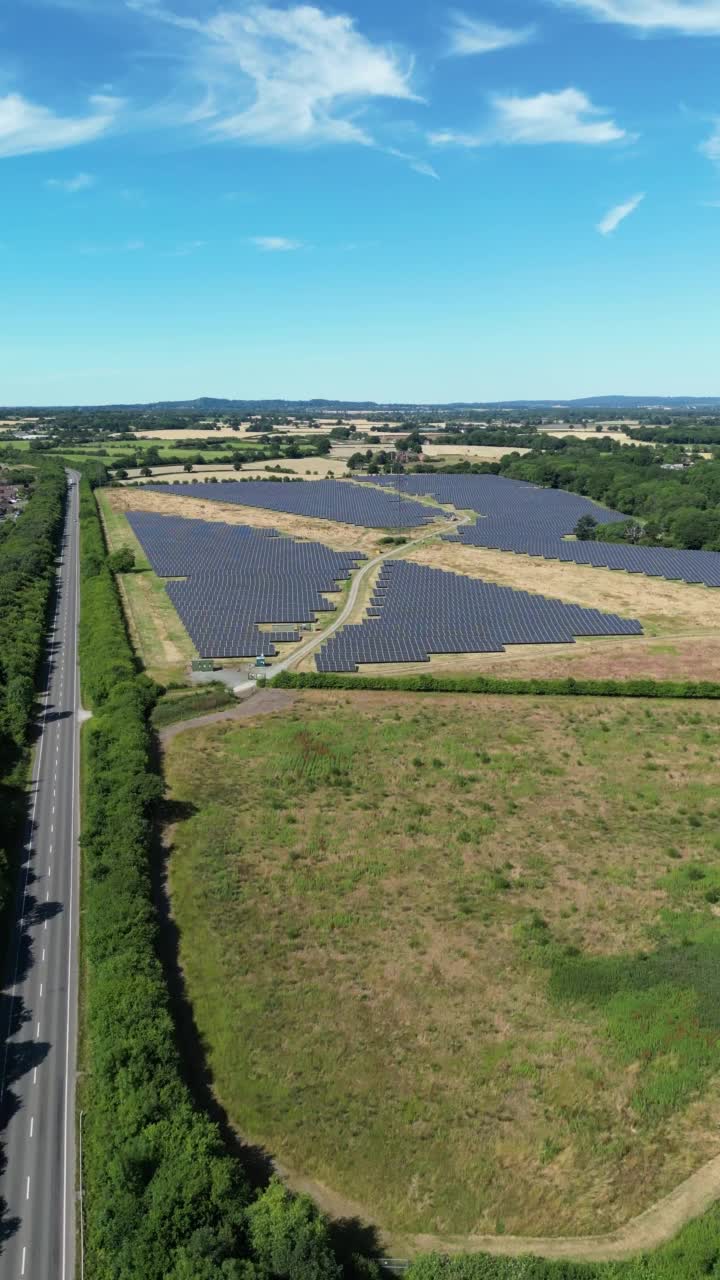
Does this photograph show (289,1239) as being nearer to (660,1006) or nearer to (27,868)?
(660,1006)

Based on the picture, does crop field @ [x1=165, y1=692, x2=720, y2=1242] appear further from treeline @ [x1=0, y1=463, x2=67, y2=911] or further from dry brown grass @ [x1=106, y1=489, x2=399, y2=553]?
dry brown grass @ [x1=106, y1=489, x2=399, y2=553]

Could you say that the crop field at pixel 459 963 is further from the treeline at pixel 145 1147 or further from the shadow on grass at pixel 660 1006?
the treeline at pixel 145 1147

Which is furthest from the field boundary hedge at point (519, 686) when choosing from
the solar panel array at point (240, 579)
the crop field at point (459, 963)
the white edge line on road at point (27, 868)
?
the white edge line on road at point (27, 868)

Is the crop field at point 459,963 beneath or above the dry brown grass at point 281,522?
beneath

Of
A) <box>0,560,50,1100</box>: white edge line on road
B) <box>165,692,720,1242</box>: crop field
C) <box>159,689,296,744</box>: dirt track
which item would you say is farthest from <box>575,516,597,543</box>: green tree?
<box>0,560,50,1100</box>: white edge line on road

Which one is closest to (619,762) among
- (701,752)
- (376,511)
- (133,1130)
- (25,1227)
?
(701,752)

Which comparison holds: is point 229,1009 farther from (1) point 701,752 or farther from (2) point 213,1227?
(1) point 701,752
